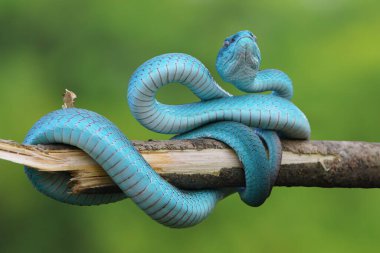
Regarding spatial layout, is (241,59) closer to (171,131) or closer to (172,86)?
(171,131)

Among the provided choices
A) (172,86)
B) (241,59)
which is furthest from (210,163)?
(172,86)

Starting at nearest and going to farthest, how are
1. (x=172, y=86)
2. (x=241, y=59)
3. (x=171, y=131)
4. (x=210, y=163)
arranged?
(x=210, y=163)
(x=171, y=131)
(x=241, y=59)
(x=172, y=86)

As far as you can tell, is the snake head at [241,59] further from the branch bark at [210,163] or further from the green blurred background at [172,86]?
the green blurred background at [172,86]

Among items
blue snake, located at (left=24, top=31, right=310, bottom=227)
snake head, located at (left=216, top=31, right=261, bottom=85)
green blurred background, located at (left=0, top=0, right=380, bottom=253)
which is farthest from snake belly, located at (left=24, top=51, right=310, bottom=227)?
green blurred background, located at (left=0, top=0, right=380, bottom=253)

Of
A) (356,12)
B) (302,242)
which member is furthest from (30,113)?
(356,12)

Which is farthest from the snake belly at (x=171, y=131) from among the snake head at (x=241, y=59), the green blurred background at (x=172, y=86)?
the green blurred background at (x=172, y=86)

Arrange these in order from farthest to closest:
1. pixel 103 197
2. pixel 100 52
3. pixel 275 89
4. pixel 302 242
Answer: pixel 100 52, pixel 302 242, pixel 275 89, pixel 103 197

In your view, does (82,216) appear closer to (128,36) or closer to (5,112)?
(5,112)
